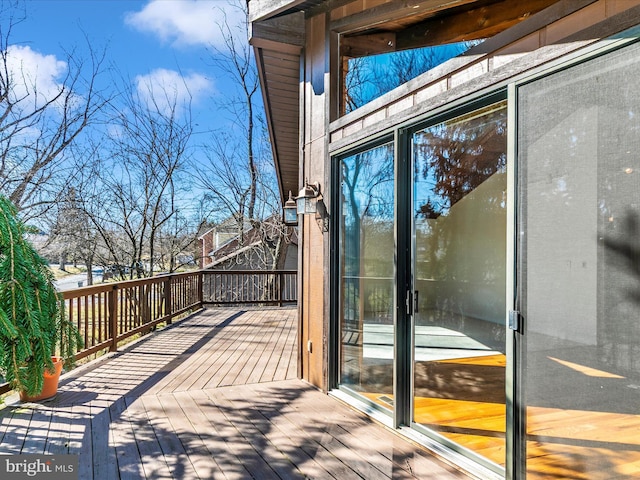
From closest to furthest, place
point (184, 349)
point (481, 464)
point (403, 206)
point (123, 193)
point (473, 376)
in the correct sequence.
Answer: point (481, 464) → point (403, 206) → point (473, 376) → point (184, 349) → point (123, 193)

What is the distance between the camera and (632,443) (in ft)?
5.42

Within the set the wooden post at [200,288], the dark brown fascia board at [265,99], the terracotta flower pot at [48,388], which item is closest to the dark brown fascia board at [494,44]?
the dark brown fascia board at [265,99]

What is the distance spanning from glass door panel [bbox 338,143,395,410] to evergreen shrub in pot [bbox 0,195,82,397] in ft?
7.39

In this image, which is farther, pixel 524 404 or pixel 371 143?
pixel 371 143

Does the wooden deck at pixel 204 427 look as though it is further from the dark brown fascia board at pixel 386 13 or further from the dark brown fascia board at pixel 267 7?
the dark brown fascia board at pixel 267 7

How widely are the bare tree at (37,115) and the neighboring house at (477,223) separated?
460cm

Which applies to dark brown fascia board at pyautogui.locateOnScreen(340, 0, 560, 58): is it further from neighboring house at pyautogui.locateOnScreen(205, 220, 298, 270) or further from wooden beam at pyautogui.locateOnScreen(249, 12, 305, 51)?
neighboring house at pyautogui.locateOnScreen(205, 220, 298, 270)

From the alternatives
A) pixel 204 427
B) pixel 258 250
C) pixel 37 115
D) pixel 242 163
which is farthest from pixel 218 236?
pixel 204 427

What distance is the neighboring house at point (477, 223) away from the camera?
1.75m

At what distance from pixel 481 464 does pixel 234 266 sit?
11708 millimetres

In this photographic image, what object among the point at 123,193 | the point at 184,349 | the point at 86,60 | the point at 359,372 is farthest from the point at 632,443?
the point at 123,193

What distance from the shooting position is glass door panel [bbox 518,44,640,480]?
1.68 meters

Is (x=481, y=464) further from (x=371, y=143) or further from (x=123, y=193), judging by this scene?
(x=123, y=193)

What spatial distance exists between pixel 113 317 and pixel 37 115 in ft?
14.7
